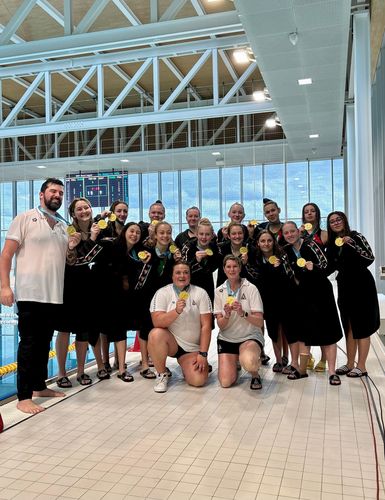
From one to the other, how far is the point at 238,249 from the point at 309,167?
46.0 ft

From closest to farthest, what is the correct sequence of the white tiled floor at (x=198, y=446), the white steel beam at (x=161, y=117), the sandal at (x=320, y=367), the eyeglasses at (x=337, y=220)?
the white tiled floor at (x=198, y=446), the eyeglasses at (x=337, y=220), the sandal at (x=320, y=367), the white steel beam at (x=161, y=117)

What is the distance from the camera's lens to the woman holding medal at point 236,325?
4855 mm

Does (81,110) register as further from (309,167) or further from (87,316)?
(87,316)

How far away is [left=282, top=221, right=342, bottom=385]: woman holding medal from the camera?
16.4 ft

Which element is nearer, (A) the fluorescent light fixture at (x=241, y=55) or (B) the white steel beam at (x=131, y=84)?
(A) the fluorescent light fixture at (x=241, y=55)

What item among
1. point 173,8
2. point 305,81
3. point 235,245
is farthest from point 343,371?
point 173,8

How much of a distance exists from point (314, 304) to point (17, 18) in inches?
306

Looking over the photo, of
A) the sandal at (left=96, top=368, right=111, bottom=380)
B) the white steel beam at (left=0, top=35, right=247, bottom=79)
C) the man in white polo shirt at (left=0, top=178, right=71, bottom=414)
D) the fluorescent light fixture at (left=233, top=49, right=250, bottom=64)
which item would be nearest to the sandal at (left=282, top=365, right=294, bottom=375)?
the sandal at (left=96, top=368, right=111, bottom=380)

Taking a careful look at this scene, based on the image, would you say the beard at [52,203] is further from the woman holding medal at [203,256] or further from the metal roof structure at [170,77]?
the metal roof structure at [170,77]

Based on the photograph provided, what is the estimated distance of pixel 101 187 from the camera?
1803 centimetres

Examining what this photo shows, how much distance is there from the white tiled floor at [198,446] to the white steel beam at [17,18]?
7.31 m

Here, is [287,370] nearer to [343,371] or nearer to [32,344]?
[343,371]

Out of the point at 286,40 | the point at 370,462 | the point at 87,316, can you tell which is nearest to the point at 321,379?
the point at 370,462

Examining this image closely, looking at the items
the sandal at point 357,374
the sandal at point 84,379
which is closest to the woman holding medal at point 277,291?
the sandal at point 357,374
